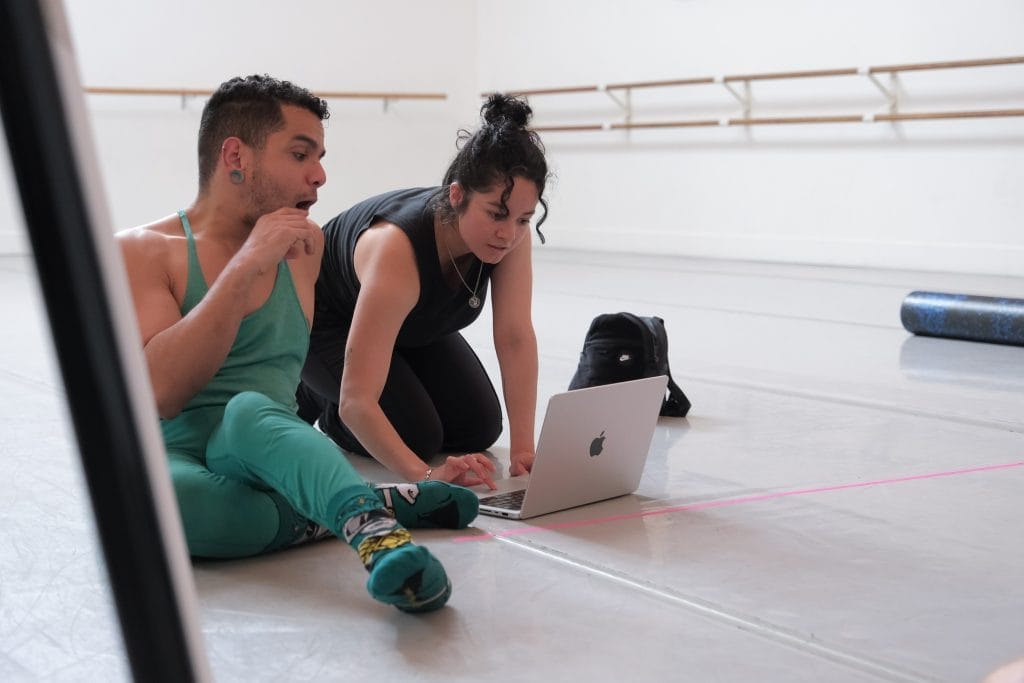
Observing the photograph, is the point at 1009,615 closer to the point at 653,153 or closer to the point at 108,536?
the point at 108,536

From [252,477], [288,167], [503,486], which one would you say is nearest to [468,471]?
[503,486]

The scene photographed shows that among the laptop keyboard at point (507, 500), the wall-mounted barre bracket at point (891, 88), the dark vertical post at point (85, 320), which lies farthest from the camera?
the wall-mounted barre bracket at point (891, 88)

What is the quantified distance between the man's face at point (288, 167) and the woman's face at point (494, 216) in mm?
307

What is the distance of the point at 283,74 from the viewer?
7586 mm

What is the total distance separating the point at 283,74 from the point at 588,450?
248 inches

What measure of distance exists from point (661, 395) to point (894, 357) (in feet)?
5.18

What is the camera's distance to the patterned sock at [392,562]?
1.31m

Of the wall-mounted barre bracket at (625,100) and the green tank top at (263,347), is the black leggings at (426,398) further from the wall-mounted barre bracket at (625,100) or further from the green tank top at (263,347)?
the wall-mounted barre bracket at (625,100)

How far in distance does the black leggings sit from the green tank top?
0.49 meters

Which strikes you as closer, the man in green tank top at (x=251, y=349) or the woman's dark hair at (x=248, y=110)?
the man in green tank top at (x=251, y=349)

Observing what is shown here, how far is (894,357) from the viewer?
3252 millimetres

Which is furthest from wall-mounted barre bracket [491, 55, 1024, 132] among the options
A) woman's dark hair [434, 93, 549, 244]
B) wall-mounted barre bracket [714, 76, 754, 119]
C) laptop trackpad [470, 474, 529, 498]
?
laptop trackpad [470, 474, 529, 498]

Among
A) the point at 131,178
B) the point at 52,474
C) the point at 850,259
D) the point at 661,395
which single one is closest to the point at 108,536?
the point at 661,395

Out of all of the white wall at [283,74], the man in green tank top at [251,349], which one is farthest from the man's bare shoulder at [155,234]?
the white wall at [283,74]
